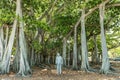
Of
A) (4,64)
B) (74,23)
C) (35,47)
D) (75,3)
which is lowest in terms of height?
(4,64)

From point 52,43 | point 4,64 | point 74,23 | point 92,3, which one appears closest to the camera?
point 4,64

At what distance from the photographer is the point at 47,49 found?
65.5 feet

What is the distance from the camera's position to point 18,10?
46.3ft

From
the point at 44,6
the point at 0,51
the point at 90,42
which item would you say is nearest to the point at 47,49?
the point at 44,6

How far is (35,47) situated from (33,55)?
4.82 ft

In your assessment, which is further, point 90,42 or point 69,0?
point 90,42

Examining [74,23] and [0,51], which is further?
[74,23]

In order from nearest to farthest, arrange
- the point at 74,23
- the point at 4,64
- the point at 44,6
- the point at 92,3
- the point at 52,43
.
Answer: the point at 4,64, the point at 92,3, the point at 44,6, the point at 74,23, the point at 52,43

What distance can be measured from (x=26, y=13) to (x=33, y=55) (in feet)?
10.3

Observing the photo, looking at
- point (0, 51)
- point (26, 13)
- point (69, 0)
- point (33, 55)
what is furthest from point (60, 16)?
point (0, 51)

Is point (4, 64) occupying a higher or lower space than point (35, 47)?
lower

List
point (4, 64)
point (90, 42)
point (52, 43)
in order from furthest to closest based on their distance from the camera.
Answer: point (90, 42) < point (52, 43) < point (4, 64)

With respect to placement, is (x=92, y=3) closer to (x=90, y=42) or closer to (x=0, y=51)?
(x=0, y=51)

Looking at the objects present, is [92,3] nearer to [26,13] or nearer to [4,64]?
[26,13]
